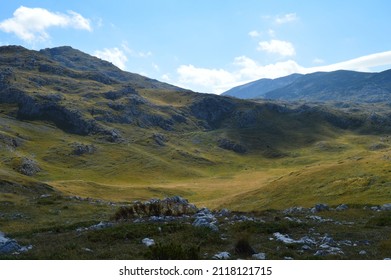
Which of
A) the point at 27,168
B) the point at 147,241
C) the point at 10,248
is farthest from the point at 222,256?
the point at 27,168

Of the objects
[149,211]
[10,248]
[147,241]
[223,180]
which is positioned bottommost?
[223,180]

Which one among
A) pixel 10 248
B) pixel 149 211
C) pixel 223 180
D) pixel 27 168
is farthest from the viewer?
pixel 223 180

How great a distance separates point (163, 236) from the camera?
78.3 feet

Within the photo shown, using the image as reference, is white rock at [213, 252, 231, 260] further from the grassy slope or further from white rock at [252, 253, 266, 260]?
the grassy slope

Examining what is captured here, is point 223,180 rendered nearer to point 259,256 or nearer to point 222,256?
point 259,256

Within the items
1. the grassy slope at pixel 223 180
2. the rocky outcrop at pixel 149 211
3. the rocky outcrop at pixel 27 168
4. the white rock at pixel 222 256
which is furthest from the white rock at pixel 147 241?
the rocky outcrop at pixel 27 168

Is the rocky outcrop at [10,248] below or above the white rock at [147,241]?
above

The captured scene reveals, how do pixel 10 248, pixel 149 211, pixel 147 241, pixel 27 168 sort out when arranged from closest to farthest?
pixel 10 248 < pixel 147 241 < pixel 149 211 < pixel 27 168

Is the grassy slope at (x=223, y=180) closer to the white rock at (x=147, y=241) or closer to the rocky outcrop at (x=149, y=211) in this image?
the rocky outcrop at (x=149, y=211)

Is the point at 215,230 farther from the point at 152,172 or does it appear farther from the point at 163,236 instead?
the point at 152,172

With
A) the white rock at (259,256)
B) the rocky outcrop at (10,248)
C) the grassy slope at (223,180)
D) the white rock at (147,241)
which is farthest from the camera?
the grassy slope at (223,180)

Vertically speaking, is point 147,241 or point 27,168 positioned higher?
point 147,241

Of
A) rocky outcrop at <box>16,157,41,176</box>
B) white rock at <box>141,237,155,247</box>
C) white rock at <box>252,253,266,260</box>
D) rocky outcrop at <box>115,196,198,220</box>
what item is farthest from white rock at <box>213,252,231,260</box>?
rocky outcrop at <box>16,157,41,176</box>

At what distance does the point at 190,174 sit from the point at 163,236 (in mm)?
168410
